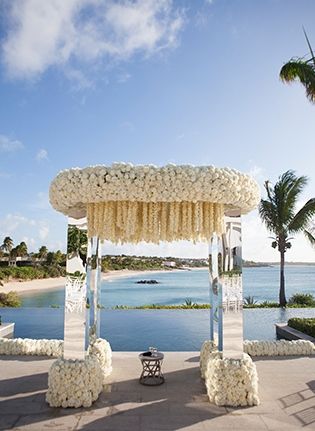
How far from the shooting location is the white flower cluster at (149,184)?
4398 mm

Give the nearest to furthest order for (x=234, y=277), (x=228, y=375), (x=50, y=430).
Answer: (x=50, y=430), (x=228, y=375), (x=234, y=277)

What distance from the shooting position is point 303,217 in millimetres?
14922

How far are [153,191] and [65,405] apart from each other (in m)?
2.80

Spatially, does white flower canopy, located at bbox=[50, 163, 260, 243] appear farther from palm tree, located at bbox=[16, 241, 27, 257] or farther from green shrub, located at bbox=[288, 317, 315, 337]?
palm tree, located at bbox=[16, 241, 27, 257]

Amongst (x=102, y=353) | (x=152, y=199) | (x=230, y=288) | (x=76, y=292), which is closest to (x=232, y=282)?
(x=230, y=288)

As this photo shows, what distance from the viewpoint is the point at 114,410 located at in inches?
176

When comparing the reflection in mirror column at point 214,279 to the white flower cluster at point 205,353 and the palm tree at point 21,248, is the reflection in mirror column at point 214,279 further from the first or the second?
the palm tree at point 21,248

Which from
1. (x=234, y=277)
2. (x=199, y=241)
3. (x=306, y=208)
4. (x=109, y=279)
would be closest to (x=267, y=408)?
(x=234, y=277)

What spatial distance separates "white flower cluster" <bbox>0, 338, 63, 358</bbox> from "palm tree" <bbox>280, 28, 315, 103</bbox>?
322 inches

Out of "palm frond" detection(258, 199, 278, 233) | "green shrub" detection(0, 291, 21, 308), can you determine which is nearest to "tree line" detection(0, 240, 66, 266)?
"green shrub" detection(0, 291, 21, 308)

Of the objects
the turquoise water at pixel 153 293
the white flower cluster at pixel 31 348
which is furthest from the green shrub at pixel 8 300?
the white flower cluster at pixel 31 348

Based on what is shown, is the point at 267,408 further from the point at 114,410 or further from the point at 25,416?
the point at 25,416

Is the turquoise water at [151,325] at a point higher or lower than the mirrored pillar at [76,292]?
lower

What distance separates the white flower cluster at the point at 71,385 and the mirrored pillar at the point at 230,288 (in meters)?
1.75
